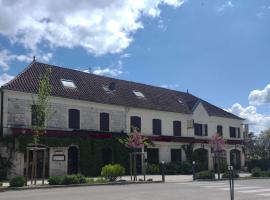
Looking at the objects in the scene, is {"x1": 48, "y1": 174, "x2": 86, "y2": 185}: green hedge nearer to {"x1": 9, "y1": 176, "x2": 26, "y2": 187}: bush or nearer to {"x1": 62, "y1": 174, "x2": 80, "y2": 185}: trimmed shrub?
{"x1": 62, "y1": 174, "x2": 80, "y2": 185}: trimmed shrub

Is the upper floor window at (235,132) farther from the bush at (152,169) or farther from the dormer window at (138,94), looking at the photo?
the bush at (152,169)

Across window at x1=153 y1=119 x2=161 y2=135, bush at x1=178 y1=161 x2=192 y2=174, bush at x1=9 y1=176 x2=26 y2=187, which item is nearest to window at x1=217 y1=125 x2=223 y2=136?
window at x1=153 y1=119 x2=161 y2=135

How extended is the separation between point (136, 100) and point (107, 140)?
20.5 feet

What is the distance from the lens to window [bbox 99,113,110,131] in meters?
36.4

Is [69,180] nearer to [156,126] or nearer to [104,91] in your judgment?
[104,91]

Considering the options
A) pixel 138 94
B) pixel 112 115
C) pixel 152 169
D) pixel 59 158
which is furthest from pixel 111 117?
pixel 59 158

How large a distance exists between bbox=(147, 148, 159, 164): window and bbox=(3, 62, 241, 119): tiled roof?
3827mm

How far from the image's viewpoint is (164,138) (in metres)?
40.1

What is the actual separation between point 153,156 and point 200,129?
834 cm

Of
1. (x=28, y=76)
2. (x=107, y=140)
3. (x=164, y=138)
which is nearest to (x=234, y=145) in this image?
(x=164, y=138)

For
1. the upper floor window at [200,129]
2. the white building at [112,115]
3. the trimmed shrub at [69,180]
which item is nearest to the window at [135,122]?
the white building at [112,115]

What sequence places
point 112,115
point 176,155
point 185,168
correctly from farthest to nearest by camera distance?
point 176,155 < point 185,168 < point 112,115

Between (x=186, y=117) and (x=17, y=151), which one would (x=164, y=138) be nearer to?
(x=186, y=117)

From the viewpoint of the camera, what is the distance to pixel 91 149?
34.4 m
